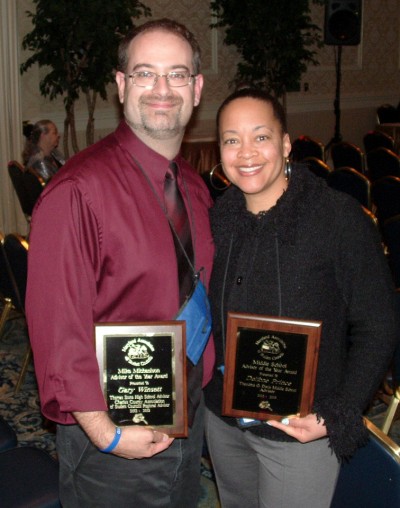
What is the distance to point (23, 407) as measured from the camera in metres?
3.65

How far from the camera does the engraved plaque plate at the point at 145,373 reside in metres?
1.51

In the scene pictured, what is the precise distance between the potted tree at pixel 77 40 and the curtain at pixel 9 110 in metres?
0.15

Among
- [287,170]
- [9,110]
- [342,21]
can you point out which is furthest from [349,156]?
[287,170]

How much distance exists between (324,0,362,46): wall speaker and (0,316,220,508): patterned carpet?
612 centimetres

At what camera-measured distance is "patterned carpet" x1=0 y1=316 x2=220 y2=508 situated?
2992 millimetres

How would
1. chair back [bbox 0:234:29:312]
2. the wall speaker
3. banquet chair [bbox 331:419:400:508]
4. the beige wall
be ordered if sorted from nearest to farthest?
banquet chair [bbox 331:419:400:508], chair back [bbox 0:234:29:312], the beige wall, the wall speaker

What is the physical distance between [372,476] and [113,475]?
1.93 ft

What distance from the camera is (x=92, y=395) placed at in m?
1.53

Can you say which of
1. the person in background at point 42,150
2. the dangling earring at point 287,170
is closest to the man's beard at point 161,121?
the dangling earring at point 287,170

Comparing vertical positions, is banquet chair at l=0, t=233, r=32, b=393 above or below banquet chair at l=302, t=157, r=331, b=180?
below

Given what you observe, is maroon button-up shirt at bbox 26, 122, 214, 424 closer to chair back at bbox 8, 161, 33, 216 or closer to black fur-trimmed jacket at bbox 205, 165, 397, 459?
black fur-trimmed jacket at bbox 205, 165, 397, 459

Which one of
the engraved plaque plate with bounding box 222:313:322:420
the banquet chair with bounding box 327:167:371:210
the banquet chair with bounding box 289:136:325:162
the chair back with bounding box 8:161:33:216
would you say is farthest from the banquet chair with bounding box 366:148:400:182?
the engraved plaque plate with bounding box 222:313:322:420

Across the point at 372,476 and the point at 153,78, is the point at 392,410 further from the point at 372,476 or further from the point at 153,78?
the point at 153,78

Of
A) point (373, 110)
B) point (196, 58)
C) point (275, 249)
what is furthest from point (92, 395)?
point (373, 110)
